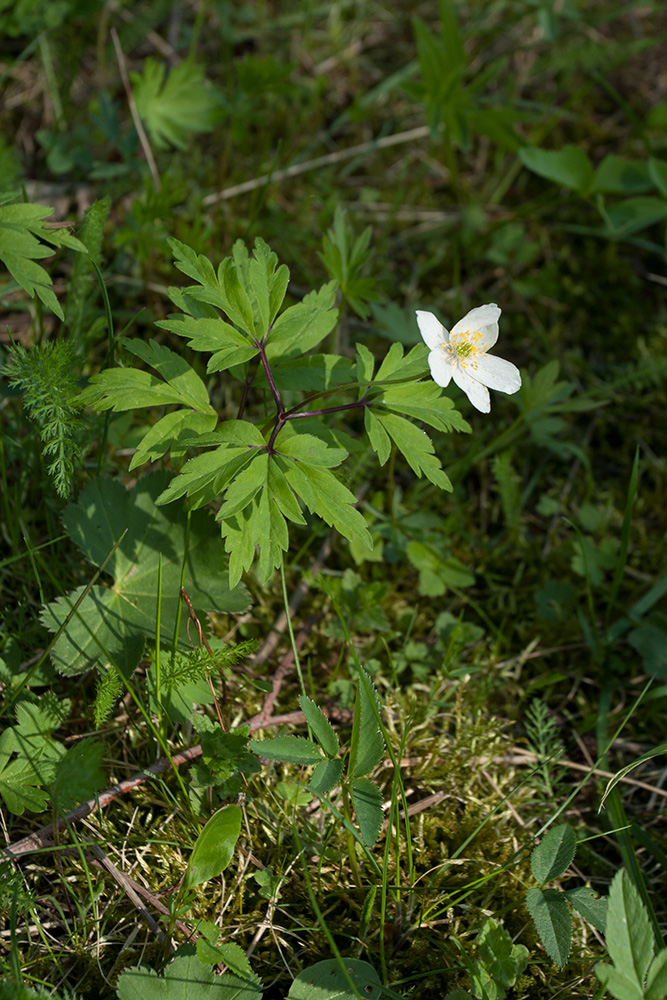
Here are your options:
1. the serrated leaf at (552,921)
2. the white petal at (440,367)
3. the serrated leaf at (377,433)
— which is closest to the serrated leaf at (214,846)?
the serrated leaf at (552,921)

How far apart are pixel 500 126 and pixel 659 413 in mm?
1710

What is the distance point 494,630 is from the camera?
2951mm

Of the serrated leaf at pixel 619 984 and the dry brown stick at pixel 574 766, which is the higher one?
the serrated leaf at pixel 619 984

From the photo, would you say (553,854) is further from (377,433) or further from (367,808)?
(377,433)

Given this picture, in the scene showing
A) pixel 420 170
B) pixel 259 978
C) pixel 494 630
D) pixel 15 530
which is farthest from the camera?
pixel 420 170

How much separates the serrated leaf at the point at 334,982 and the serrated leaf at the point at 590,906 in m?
0.61

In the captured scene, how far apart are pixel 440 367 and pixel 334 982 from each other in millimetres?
1730

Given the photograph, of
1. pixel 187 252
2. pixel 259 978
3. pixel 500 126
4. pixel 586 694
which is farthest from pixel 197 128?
pixel 259 978

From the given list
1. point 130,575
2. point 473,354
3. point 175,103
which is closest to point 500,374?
point 473,354

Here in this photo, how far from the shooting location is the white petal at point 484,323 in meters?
2.26

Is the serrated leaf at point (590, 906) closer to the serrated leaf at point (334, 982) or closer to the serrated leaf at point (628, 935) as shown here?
the serrated leaf at point (628, 935)

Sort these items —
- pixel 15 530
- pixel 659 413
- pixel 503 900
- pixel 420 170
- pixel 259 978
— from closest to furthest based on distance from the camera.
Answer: pixel 259 978
pixel 503 900
pixel 15 530
pixel 659 413
pixel 420 170

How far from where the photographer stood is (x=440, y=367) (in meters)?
2.08

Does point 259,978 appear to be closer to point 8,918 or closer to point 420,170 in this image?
point 8,918
